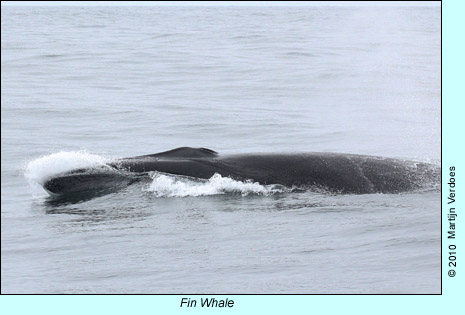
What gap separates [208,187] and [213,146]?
21.8ft

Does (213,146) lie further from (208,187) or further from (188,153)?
(208,187)

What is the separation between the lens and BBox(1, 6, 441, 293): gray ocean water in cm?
1211

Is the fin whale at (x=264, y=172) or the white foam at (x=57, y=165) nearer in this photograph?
the fin whale at (x=264, y=172)

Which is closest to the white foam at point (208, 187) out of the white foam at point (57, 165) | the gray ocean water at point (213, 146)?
the gray ocean water at point (213, 146)

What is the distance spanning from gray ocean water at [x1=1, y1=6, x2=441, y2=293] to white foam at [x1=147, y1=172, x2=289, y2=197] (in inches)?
0.9

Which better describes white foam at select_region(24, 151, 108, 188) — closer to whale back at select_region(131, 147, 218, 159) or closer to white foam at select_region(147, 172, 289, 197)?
whale back at select_region(131, 147, 218, 159)

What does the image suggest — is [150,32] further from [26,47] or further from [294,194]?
[294,194]

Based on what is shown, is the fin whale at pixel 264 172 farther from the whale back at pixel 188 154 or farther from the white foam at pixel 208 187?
the white foam at pixel 208 187

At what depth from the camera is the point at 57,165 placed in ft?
53.0

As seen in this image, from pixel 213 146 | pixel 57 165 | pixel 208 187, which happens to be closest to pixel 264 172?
pixel 208 187

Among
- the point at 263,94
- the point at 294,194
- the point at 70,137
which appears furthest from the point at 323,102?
the point at 294,194

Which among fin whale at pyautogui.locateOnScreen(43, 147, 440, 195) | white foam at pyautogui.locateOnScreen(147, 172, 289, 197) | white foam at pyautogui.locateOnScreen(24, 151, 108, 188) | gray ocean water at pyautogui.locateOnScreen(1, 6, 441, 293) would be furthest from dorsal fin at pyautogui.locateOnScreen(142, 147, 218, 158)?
white foam at pyautogui.locateOnScreen(24, 151, 108, 188)

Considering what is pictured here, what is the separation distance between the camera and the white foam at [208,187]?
51.2ft

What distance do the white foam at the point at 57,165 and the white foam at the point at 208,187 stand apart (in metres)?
1.19
